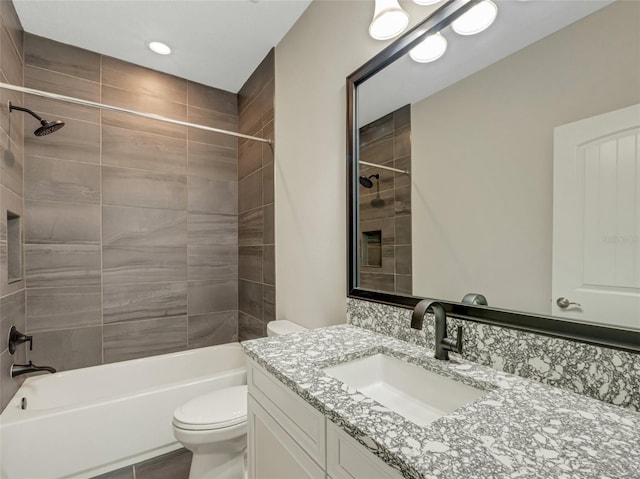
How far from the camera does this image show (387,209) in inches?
52.2

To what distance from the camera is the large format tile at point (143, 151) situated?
2.28 meters

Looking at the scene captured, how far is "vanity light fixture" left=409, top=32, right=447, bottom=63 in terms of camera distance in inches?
43.3

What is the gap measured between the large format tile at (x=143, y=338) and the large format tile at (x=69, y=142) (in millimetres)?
1238

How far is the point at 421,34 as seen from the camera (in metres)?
1.14

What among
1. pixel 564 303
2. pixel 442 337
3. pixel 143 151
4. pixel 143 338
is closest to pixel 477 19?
pixel 564 303

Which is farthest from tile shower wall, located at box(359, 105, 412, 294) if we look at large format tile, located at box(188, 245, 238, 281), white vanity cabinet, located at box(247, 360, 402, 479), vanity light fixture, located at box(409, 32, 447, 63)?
Answer: large format tile, located at box(188, 245, 238, 281)

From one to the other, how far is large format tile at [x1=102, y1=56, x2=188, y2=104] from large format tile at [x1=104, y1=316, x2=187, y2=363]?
5.94 ft

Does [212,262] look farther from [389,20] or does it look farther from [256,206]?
[389,20]

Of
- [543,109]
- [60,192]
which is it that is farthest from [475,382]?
[60,192]

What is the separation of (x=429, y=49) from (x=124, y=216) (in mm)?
2290

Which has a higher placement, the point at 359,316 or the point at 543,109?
the point at 543,109

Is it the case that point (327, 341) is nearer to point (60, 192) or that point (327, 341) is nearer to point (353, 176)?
point (353, 176)

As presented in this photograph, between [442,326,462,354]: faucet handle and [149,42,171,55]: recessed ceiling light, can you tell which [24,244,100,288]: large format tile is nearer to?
[149,42,171,55]: recessed ceiling light

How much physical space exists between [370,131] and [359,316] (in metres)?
0.85
